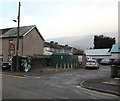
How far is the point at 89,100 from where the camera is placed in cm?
679

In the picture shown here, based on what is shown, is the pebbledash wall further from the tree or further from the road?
the tree

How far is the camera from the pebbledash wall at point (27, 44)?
30734 millimetres

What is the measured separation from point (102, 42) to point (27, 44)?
54.7 m

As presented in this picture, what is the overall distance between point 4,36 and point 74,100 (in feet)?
97.7

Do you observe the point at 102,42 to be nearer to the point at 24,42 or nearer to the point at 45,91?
the point at 24,42

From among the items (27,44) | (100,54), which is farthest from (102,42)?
(27,44)

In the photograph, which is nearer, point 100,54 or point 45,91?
point 45,91

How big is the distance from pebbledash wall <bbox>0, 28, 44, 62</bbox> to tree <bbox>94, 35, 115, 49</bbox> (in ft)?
164

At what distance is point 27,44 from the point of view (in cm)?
3189

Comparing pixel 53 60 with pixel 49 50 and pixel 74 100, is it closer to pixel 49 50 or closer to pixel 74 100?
pixel 74 100

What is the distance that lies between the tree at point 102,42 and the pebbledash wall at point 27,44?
49888mm

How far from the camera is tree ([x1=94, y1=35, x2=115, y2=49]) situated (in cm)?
7631

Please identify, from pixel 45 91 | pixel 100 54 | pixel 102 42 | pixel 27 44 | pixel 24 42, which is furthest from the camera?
pixel 102 42

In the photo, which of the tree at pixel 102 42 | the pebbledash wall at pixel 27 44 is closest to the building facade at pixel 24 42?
the pebbledash wall at pixel 27 44
